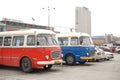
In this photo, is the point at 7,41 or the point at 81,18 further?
the point at 81,18

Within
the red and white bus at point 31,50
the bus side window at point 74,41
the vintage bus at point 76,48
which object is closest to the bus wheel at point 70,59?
the vintage bus at point 76,48

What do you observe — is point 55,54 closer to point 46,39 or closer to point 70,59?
point 46,39

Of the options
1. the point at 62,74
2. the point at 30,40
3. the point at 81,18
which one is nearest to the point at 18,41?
the point at 30,40

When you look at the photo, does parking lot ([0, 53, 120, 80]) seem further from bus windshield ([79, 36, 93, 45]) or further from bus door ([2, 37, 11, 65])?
bus windshield ([79, 36, 93, 45])

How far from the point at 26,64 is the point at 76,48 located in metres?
6.07

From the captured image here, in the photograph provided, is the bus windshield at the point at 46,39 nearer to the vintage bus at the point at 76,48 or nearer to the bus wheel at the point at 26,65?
the bus wheel at the point at 26,65

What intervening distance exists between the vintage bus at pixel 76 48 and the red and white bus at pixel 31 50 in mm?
4487

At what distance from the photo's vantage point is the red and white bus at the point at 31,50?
16672mm

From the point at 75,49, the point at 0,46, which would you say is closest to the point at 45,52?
the point at 0,46

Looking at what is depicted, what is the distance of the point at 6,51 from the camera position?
60.7 ft

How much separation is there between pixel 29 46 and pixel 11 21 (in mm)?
45504

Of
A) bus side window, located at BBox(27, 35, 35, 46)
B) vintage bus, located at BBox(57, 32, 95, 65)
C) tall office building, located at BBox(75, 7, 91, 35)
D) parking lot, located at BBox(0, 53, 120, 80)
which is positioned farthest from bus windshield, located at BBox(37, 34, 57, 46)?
tall office building, located at BBox(75, 7, 91, 35)

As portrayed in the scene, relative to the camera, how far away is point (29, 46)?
17125 mm

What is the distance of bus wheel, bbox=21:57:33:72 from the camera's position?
1694 cm
